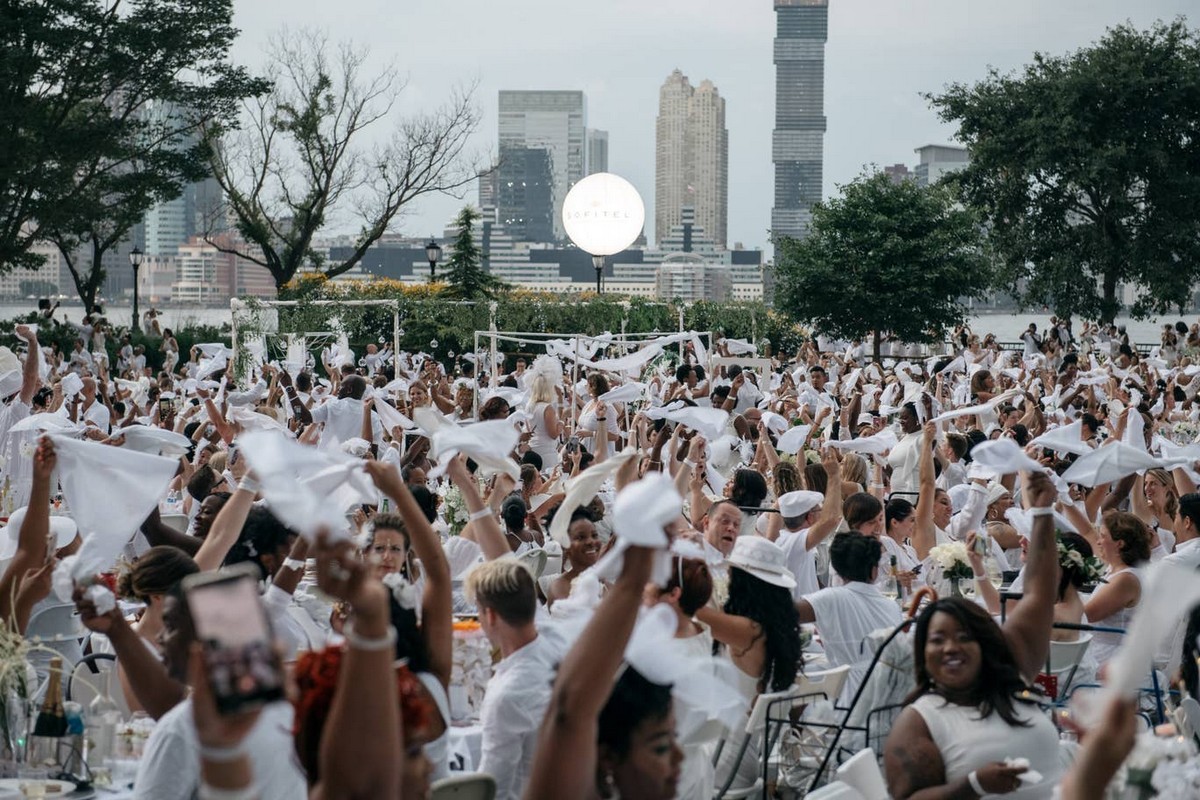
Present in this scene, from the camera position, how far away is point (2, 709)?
16.8 feet

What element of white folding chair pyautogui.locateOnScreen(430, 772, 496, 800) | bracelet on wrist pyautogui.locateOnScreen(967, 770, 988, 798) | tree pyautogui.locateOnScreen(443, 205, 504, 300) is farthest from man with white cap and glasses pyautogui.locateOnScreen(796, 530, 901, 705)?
tree pyautogui.locateOnScreen(443, 205, 504, 300)

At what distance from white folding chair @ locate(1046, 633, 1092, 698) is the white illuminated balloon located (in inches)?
654

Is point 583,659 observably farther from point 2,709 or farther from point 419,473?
point 419,473

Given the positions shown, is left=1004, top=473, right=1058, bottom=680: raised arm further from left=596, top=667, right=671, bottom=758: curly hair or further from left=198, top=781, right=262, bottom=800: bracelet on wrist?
left=198, top=781, right=262, bottom=800: bracelet on wrist

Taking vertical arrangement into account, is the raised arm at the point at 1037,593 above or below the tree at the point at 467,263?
below

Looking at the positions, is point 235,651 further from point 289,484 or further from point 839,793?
point 839,793

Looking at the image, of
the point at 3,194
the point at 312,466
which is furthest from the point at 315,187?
the point at 312,466

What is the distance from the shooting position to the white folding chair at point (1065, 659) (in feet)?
22.4

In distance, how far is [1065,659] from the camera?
6.91 metres

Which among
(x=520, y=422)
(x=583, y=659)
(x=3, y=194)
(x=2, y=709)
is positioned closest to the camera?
(x=583, y=659)

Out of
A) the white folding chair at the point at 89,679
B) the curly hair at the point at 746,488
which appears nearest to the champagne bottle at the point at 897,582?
the curly hair at the point at 746,488

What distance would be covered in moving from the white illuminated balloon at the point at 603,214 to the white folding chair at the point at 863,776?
19.0 meters

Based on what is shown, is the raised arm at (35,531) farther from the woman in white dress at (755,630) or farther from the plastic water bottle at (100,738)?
the woman in white dress at (755,630)

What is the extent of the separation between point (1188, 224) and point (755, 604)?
126ft
